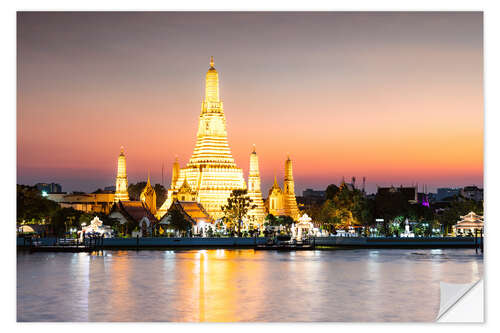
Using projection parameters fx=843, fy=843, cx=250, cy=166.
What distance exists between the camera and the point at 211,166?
173 ft

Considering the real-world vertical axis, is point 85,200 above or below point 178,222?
above

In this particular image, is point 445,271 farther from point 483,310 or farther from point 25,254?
point 25,254

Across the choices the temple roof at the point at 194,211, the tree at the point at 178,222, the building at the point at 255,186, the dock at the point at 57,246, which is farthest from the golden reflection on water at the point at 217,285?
the building at the point at 255,186

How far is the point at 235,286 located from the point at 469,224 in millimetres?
23588

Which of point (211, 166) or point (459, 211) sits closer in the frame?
point (459, 211)

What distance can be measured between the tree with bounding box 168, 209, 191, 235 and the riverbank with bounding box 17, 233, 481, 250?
3.94 metres

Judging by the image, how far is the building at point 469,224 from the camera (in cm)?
4275

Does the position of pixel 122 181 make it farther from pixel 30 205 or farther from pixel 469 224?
pixel 469 224

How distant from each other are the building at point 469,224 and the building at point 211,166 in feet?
47.1

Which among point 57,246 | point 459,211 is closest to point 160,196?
point 459,211

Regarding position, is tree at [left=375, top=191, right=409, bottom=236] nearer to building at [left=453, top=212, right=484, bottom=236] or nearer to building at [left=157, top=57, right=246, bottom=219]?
building at [left=453, top=212, right=484, bottom=236]

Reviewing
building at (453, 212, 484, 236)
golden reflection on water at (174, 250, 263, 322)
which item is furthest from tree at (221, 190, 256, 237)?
building at (453, 212, 484, 236)

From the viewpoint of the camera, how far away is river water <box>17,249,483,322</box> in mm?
18234
